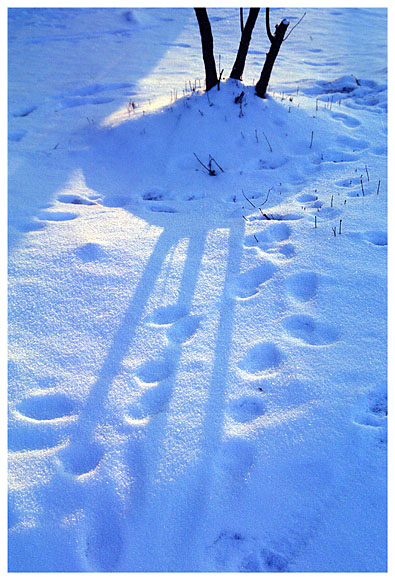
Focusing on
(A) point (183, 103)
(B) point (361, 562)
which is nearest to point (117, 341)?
(B) point (361, 562)

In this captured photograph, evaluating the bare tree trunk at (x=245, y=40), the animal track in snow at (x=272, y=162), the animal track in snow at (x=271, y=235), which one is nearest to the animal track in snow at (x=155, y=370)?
the animal track in snow at (x=271, y=235)

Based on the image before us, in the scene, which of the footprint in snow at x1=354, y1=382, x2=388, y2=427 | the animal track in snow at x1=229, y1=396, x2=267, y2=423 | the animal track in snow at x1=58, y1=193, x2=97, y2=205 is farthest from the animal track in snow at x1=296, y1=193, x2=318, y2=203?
the animal track in snow at x1=229, y1=396, x2=267, y2=423

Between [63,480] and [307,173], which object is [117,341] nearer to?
[63,480]

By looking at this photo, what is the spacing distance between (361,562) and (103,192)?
10.9ft

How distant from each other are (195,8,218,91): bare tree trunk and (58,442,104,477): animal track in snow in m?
3.81

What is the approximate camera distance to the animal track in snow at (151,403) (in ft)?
6.69

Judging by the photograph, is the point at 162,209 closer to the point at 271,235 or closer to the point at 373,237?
the point at 271,235

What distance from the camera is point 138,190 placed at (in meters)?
A: 3.90

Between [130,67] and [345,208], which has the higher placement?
[130,67]

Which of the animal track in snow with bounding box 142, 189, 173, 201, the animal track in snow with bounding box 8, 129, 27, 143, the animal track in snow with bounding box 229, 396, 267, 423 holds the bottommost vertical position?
the animal track in snow with bounding box 229, 396, 267, 423

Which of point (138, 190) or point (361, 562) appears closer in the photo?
point (361, 562)

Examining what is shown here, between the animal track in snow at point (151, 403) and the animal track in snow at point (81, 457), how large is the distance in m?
0.22

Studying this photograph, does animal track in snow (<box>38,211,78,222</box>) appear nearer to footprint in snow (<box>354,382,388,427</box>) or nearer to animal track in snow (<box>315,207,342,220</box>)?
animal track in snow (<box>315,207,342,220</box>)

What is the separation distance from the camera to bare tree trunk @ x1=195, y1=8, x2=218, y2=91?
402cm
